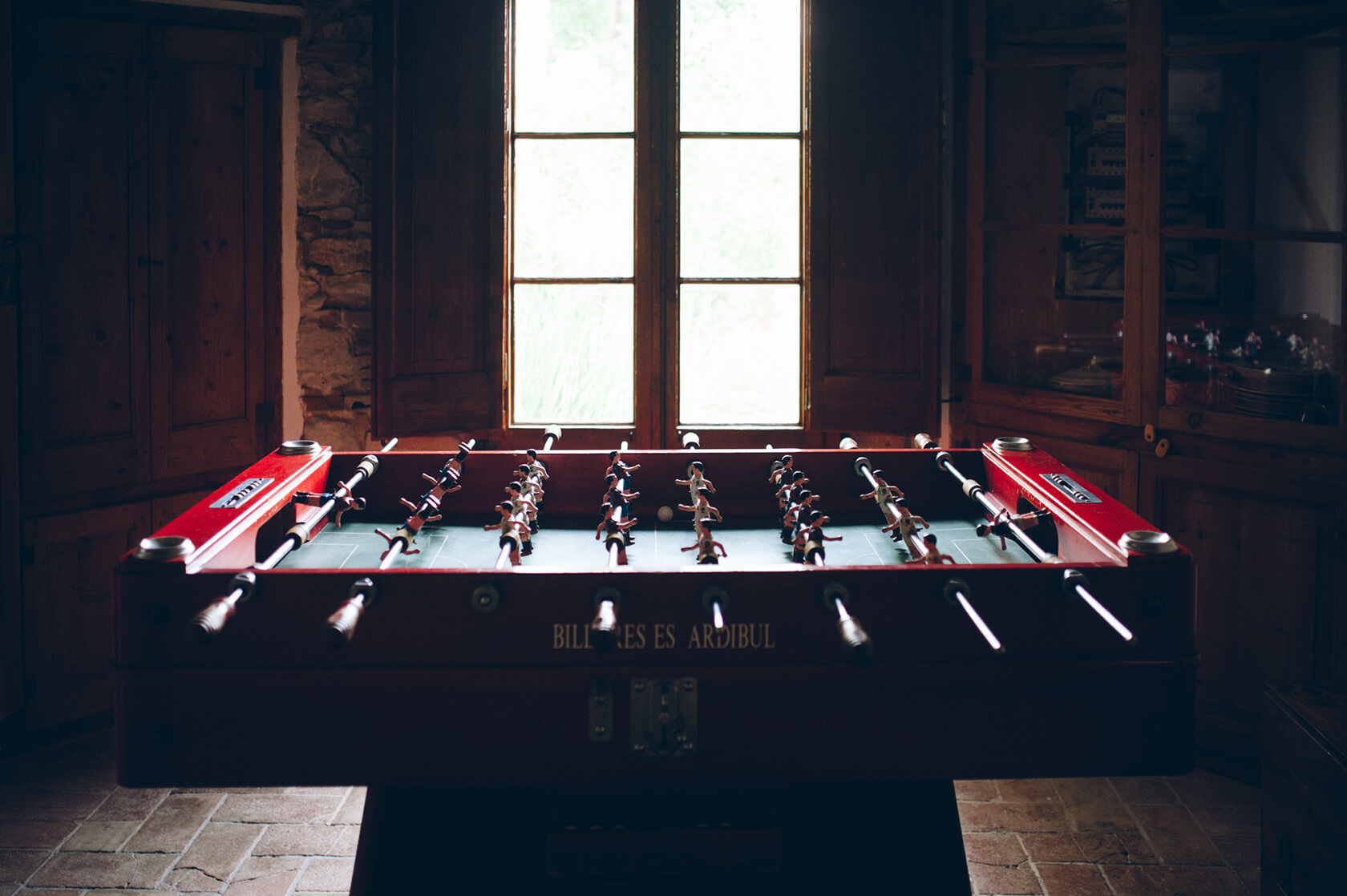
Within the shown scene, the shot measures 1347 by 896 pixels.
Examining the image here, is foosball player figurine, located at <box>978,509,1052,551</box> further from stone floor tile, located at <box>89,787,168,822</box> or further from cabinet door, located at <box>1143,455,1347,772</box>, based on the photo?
stone floor tile, located at <box>89,787,168,822</box>

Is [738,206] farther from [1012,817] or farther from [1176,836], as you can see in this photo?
[1176,836]

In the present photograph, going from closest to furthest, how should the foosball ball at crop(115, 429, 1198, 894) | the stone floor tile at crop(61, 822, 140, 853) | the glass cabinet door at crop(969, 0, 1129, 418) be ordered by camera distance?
the foosball ball at crop(115, 429, 1198, 894), the stone floor tile at crop(61, 822, 140, 853), the glass cabinet door at crop(969, 0, 1129, 418)

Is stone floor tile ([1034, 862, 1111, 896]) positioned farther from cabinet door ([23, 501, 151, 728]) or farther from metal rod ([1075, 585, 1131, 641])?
cabinet door ([23, 501, 151, 728])

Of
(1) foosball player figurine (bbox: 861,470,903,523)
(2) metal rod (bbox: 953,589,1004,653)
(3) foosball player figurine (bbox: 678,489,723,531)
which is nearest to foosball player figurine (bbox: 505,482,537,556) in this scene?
(3) foosball player figurine (bbox: 678,489,723,531)

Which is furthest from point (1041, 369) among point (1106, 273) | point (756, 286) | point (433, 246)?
point (433, 246)

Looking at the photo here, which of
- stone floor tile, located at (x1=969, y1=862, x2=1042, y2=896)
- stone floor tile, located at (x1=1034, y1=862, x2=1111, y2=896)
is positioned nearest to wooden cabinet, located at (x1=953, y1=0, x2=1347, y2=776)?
stone floor tile, located at (x1=1034, y1=862, x2=1111, y2=896)

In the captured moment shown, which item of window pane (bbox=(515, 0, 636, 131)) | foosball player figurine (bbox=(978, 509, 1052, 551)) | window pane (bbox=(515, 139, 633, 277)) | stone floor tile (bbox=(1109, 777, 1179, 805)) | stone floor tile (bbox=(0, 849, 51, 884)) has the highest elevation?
window pane (bbox=(515, 0, 636, 131))

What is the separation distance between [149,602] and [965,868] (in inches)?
60.0

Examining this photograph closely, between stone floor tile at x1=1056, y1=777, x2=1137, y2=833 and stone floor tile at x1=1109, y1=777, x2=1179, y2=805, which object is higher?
stone floor tile at x1=1109, y1=777, x2=1179, y2=805

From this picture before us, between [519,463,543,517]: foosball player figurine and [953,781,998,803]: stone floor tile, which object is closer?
[519,463,543,517]: foosball player figurine

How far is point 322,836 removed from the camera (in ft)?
10.8

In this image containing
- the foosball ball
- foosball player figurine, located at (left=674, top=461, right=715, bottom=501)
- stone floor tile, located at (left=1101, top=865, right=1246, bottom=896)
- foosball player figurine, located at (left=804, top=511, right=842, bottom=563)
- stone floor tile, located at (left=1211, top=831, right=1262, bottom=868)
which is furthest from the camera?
stone floor tile, located at (left=1211, top=831, right=1262, bottom=868)

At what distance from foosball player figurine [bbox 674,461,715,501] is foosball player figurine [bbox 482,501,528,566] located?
15.8 inches

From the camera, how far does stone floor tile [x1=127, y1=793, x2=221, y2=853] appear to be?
3242 mm
